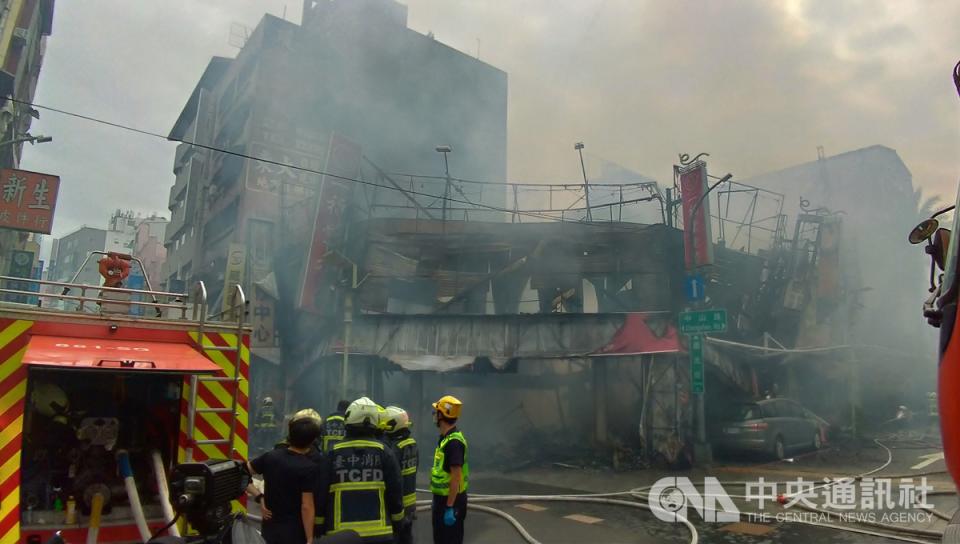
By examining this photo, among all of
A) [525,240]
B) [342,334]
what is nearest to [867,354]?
[525,240]

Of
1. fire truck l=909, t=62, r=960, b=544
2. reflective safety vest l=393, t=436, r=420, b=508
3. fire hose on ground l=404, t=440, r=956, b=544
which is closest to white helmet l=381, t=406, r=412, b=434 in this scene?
reflective safety vest l=393, t=436, r=420, b=508

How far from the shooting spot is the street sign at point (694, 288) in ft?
41.0

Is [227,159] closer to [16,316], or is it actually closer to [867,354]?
[16,316]

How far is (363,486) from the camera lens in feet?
11.8

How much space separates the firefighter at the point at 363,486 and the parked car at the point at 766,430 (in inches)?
436

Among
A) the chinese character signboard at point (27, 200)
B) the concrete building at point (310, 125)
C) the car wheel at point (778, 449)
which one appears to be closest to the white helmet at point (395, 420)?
the car wheel at point (778, 449)

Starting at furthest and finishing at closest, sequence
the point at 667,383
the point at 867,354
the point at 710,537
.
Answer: the point at 867,354 < the point at 667,383 < the point at 710,537

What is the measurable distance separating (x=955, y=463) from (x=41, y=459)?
Answer: 18.6 feet

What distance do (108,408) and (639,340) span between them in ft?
33.3

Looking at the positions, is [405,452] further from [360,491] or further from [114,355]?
[114,355]

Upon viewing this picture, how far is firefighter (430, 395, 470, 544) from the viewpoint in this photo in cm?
464

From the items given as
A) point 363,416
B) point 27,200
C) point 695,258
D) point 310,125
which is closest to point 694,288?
point 695,258

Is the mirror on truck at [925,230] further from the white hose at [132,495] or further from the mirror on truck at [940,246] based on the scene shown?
the white hose at [132,495]

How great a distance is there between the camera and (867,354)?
1830cm
